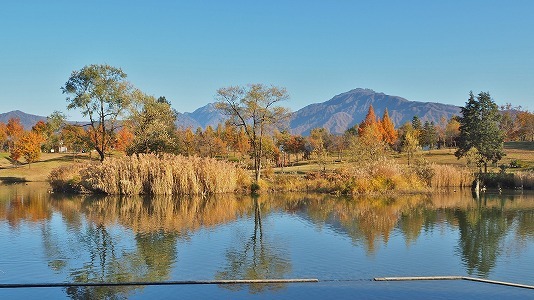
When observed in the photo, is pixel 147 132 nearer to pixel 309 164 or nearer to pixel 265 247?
pixel 265 247

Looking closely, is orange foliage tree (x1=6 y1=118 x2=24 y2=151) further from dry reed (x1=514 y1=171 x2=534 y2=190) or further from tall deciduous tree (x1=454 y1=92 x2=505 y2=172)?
dry reed (x1=514 y1=171 x2=534 y2=190)

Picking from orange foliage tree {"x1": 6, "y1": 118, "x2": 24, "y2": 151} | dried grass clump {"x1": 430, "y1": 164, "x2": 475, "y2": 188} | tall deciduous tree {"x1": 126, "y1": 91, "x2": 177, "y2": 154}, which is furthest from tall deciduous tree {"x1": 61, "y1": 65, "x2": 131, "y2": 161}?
orange foliage tree {"x1": 6, "y1": 118, "x2": 24, "y2": 151}

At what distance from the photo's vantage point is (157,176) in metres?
35.7

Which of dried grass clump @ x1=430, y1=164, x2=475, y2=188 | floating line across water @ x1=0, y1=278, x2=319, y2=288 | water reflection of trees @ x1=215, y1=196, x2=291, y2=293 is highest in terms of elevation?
dried grass clump @ x1=430, y1=164, x2=475, y2=188

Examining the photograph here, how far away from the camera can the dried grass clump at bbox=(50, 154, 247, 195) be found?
A: 35594 millimetres

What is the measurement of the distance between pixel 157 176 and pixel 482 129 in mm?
36958

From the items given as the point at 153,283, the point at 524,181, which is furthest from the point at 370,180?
the point at 153,283

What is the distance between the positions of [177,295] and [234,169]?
88.8ft

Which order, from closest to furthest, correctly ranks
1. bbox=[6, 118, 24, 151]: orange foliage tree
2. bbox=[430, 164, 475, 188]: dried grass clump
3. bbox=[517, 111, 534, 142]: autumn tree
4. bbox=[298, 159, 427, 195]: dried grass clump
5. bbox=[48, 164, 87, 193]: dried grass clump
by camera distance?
bbox=[298, 159, 427, 195]: dried grass clump
bbox=[48, 164, 87, 193]: dried grass clump
bbox=[430, 164, 475, 188]: dried grass clump
bbox=[517, 111, 534, 142]: autumn tree
bbox=[6, 118, 24, 151]: orange foliage tree

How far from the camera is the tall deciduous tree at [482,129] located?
176ft

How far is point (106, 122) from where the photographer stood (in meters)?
45.2

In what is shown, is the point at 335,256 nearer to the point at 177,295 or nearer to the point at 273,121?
the point at 177,295

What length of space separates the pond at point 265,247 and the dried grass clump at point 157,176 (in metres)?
4.88

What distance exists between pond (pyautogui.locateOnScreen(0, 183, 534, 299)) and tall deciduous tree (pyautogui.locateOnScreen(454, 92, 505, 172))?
24.5 meters
